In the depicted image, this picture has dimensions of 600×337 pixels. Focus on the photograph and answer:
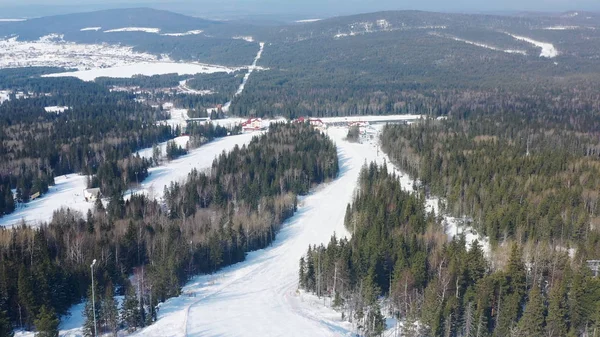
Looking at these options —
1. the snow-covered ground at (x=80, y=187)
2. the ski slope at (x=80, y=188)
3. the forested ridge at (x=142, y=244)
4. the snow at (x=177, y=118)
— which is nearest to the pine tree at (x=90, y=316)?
the forested ridge at (x=142, y=244)

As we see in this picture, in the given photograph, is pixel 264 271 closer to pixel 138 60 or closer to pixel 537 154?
pixel 537 154

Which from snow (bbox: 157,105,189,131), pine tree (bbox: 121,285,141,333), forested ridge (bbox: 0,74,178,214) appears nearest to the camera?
pine tree (bbox: 121,285,141,333)

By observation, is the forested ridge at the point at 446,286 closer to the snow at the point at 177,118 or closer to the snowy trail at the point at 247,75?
the snow at the point at 177,118

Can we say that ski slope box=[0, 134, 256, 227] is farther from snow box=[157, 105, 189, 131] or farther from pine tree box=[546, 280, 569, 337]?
pine tree box=[546, 280, 569, 337]

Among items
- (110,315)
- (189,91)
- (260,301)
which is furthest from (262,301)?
(189,91)

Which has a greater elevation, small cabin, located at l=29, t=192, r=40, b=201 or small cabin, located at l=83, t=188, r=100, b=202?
small cabin, located at l=83, t=188, r=100, b=202

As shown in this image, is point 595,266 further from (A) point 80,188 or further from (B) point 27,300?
(A) point 80,188

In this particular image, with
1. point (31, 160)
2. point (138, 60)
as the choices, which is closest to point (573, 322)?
point (31, 160)

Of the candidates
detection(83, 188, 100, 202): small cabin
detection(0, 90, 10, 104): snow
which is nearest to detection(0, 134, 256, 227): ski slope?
detection(83, 188, 100, 202): small cabin
